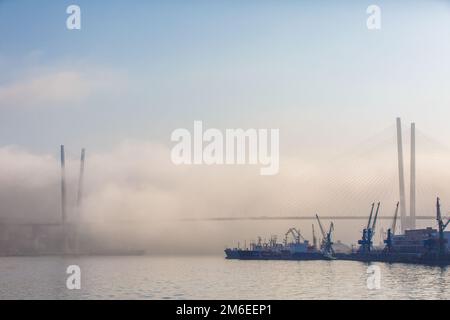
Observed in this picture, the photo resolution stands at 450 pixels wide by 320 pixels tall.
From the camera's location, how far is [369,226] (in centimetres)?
14888

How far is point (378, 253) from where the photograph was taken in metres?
145

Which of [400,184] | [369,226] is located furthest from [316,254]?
[400,184]
